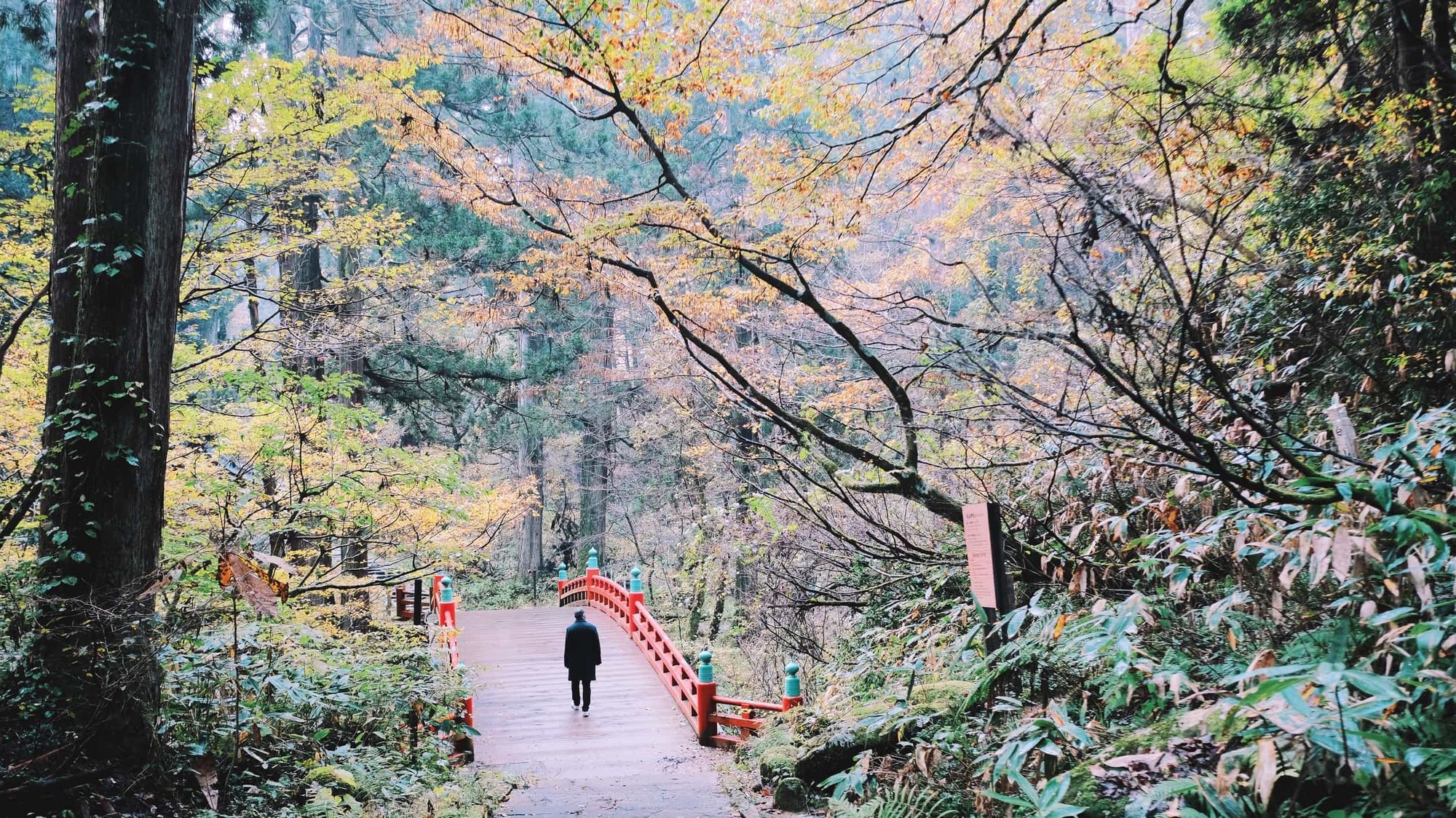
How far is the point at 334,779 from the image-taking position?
16.2ft

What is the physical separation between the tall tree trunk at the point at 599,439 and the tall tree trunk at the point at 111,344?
50.1 feet

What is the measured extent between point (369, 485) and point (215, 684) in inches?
183

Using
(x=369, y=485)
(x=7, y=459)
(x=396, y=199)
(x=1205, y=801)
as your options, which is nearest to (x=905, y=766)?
(x=1205, y=801)

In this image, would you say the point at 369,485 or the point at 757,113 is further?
the point at 369,485

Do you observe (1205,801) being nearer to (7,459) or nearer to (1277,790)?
(1277,790)

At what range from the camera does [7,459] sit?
266 inches

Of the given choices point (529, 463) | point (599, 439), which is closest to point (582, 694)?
point (599, 439)

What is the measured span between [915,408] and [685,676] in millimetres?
7710

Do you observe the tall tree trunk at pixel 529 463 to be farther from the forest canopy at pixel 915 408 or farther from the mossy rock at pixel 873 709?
the mossy rock at pixel 873 709

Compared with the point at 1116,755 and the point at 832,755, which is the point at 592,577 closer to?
the point at 832,755

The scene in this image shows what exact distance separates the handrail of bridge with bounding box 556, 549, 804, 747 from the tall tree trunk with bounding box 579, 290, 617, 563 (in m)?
4.88

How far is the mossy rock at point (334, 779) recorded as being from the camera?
4648 mm

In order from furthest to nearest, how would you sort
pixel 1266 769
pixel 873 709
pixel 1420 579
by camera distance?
pixel 873 709 → pixel 1420 579 → pixel 1266 769

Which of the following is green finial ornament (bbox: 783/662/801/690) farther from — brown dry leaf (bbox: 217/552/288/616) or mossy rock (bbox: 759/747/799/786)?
brown dry leaf (bbox: 217/552/288/616)
